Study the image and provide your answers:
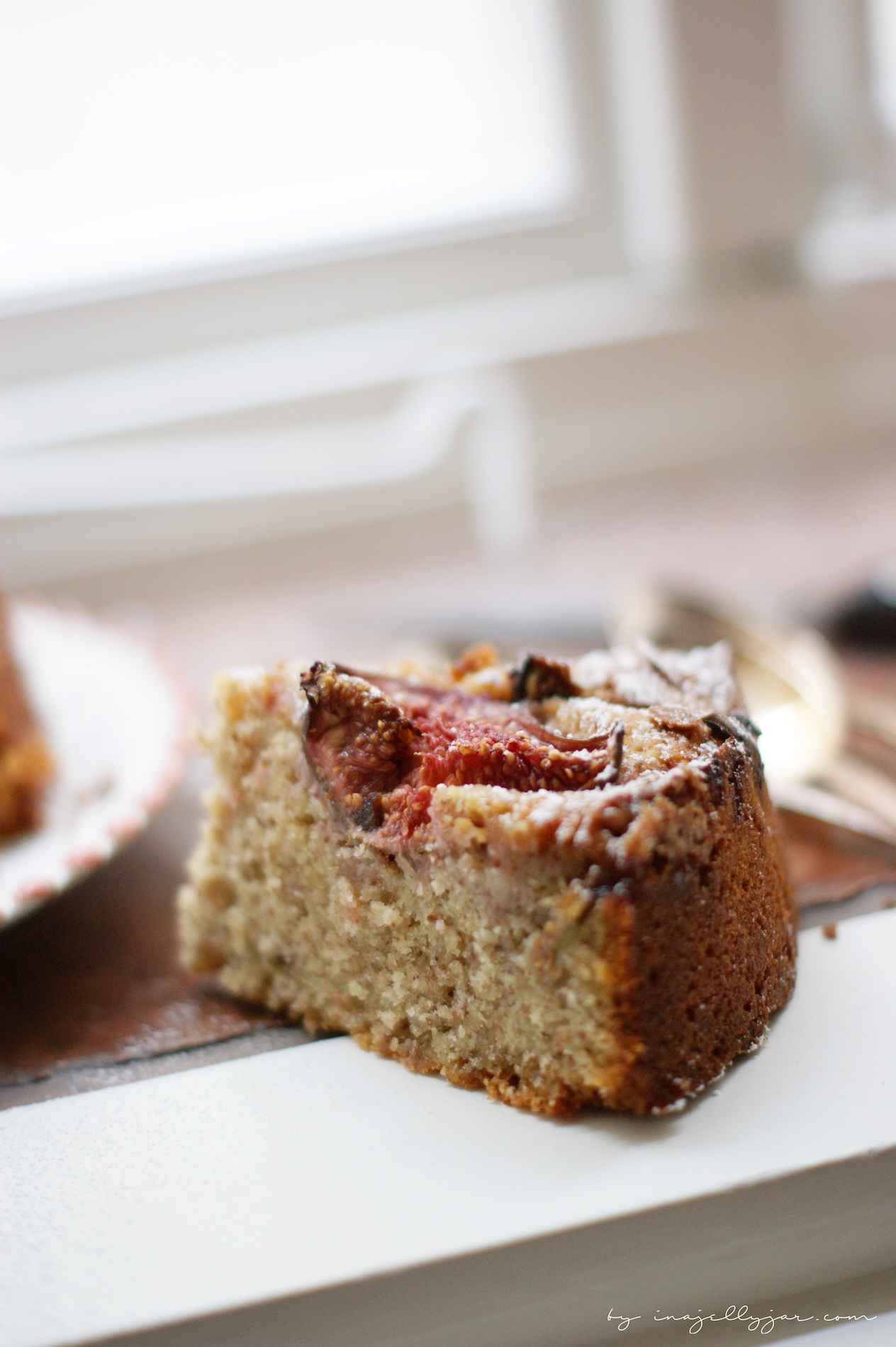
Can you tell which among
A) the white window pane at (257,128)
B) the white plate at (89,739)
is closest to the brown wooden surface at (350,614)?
the white plate at (89,739)

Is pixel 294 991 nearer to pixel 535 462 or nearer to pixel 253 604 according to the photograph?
pixel 253 604

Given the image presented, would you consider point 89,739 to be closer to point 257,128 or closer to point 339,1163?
point 339,1163

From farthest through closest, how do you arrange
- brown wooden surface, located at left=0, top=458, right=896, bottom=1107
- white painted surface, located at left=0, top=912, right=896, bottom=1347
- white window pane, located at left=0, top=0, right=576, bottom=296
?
white window pane, located at left=0, top=0, right=576, bottom=296
brown wooden surface, located at left=0, top=458, right=896, bottom=1107
white painted surface, located at left=0, top=912, right=896, bottom=1347

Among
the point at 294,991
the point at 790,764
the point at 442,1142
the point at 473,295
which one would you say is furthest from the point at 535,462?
the point at 442,1142

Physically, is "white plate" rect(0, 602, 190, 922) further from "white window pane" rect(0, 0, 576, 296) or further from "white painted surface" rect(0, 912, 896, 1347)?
"white window pane" rect(0, 0, 576, 296)

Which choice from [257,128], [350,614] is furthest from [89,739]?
[257,128]

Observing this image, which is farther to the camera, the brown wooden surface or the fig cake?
the brown wooden surface

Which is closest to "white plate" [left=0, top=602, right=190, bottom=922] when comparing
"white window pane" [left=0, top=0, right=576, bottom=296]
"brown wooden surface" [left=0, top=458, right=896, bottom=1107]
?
"brown wooden surface" [left=0, top=458, right=896, bottom=1107]
